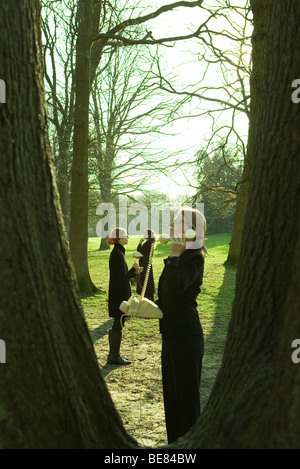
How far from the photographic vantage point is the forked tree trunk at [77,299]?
2092mm

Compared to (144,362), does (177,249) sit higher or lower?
higher

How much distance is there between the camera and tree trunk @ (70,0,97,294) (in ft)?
41.4

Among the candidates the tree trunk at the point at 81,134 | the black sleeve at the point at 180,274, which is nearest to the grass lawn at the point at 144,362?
the black sleeve at the point at 180,274

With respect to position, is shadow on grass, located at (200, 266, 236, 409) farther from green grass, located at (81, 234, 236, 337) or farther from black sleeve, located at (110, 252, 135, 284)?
black sleeve, located at (110, 252, 135, 284)

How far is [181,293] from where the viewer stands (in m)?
4.16

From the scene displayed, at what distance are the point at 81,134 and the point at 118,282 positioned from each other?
6.39 m

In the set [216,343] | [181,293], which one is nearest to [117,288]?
[216,343]

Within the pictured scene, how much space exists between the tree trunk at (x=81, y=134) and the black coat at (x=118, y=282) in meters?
5.68

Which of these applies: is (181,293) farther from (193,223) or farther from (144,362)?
(144,362)

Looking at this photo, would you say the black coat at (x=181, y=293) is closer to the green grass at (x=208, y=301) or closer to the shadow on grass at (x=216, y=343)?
the shadow on grass at (x=216, y=343)

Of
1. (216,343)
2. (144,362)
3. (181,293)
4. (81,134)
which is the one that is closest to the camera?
(181,293)

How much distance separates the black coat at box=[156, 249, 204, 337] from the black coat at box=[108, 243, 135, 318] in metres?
2.93
